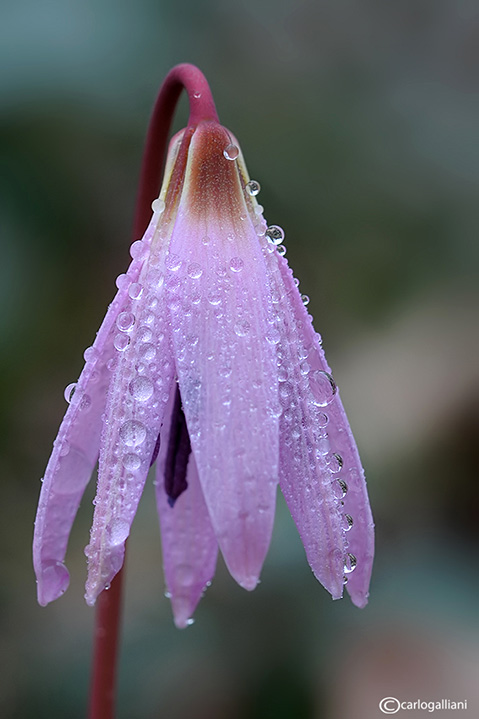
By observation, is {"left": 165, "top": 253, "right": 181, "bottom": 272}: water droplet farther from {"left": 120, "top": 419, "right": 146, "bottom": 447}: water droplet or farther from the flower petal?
{"left": 120, "top": 419, "right": 146, "bottom": 447}: water droplet

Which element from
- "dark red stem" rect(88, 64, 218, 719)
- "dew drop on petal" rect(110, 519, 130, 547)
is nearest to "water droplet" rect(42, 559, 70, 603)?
"dew drop on petal" rect(110, 519, 130, 547)

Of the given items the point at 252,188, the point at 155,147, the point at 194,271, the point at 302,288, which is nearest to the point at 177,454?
the point at 194,271

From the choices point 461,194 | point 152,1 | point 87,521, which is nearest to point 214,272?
point 87,521

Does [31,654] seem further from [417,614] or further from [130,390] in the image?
[130,390]

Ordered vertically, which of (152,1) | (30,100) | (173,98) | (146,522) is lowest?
(146,522)

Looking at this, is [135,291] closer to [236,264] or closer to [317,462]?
[236,264]

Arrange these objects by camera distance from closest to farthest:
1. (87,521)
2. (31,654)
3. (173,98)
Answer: (173,98) → (31,654) → (87,521)

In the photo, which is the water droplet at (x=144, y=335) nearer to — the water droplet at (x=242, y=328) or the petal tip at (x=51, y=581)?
the water droplet at (x=242, y=328)
